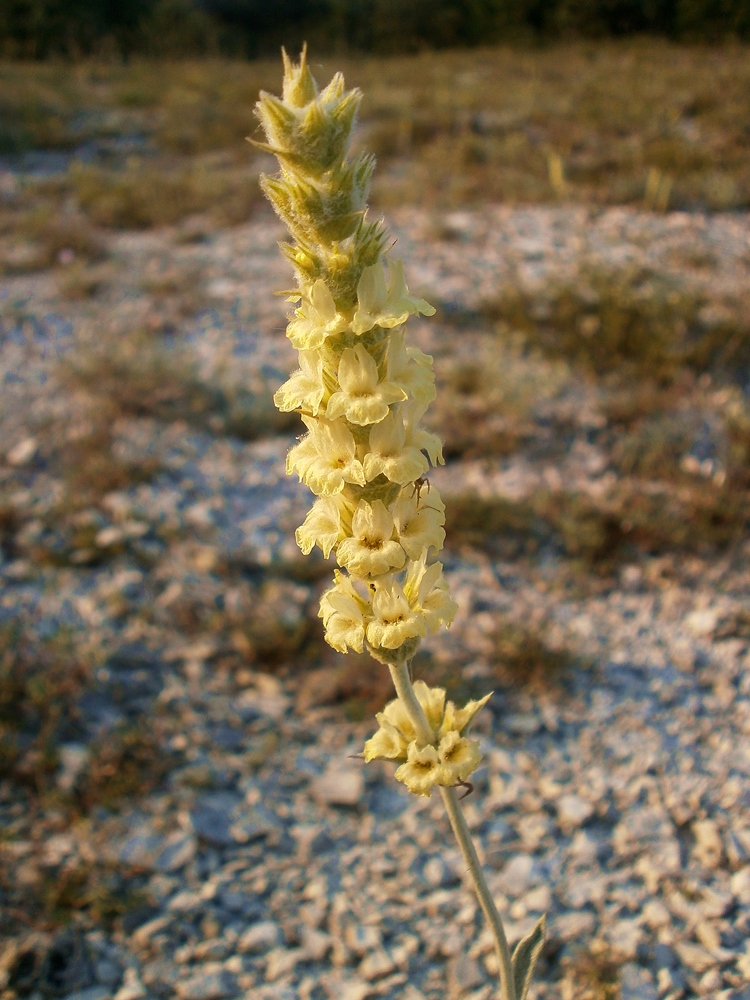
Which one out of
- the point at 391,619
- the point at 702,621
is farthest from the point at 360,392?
the point at 702,621

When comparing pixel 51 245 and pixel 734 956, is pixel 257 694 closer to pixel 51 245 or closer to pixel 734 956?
pixel 734 956

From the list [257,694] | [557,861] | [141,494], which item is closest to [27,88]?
[141,494]

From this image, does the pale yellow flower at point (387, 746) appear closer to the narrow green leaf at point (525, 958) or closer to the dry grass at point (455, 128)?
the narrow green leaf at point (525, 958)

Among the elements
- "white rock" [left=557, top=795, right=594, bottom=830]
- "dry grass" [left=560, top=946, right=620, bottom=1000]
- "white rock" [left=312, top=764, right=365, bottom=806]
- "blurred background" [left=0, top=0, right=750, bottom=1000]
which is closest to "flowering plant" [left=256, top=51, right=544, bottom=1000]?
"blurred background" [left=0, top=0, right=750, bottom=1000]

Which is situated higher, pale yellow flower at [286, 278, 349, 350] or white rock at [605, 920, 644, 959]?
pale yellow flower at [286, 278, 349, 350]

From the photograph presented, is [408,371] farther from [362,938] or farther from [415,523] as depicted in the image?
[362,938]

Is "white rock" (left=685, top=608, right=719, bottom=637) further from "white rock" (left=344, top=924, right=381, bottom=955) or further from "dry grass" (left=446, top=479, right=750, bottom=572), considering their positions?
"white rock" (left=344, top=924, right=381, bottom=955)

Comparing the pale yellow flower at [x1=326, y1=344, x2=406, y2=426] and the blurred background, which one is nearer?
the pale yellow flower at [x1=326, y1=344, x2=406, y2=426]
